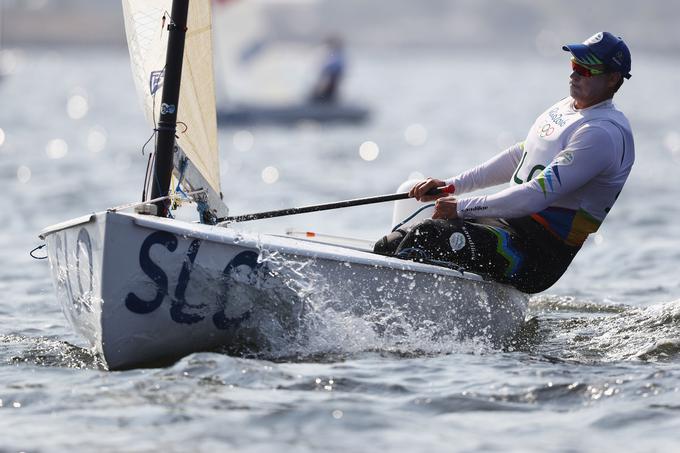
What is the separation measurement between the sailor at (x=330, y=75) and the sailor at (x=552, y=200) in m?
17.2

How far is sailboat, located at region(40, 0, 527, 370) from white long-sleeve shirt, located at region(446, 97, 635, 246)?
38 centimetres

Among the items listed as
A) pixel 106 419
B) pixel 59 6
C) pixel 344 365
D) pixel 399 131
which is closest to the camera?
pixel 106 419

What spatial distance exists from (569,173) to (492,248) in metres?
0.48

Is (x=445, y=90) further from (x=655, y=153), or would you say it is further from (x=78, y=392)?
(x=78, y=392)

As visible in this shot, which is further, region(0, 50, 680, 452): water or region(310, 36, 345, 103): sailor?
region(310, 36, 345, 103): sailor

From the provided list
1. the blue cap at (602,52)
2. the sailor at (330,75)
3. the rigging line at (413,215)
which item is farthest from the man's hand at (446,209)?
the sailor at (330,75)

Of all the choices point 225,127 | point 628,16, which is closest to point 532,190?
point 225,127

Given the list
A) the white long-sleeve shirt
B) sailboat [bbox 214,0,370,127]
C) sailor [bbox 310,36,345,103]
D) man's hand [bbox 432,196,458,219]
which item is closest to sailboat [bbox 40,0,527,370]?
man's hand [bbox 432,196,458,219]

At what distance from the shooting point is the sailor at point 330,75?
74.6 feet

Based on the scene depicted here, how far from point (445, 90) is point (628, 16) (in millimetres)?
118228

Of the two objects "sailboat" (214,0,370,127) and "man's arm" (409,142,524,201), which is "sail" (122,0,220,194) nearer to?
"man's arm" (409,142,524,201)

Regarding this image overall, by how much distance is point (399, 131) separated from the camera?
26500 mm

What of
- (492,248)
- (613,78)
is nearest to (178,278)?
(492,248)

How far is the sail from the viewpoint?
573cm
